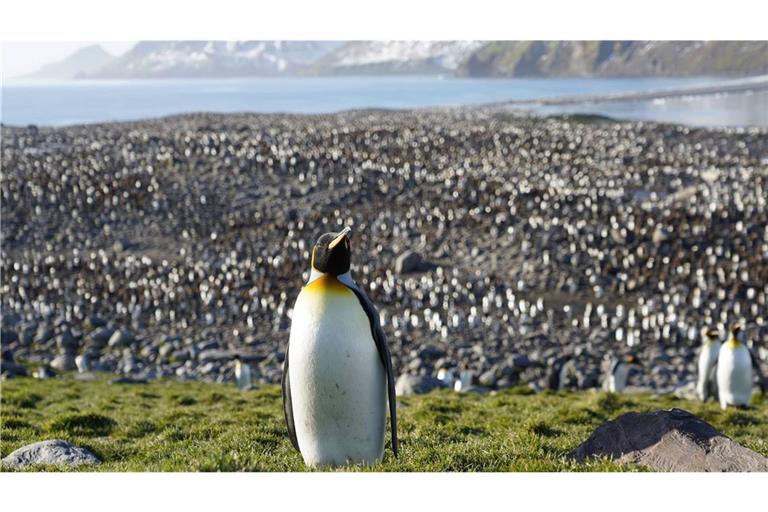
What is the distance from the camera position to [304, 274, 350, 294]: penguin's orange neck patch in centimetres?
546

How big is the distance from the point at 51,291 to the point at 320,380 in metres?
18.1

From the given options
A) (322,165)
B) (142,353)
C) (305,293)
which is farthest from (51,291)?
(305,293)

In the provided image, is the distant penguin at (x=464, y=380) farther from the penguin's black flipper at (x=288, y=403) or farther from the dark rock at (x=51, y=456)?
the dark rock at (x=51, y=456)

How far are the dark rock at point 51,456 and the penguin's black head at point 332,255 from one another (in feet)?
8.80

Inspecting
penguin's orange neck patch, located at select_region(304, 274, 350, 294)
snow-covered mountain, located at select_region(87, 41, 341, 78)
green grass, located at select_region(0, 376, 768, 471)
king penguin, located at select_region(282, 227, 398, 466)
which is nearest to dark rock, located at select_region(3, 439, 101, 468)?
green grass, located at select_region(0, 376, 768, 471)

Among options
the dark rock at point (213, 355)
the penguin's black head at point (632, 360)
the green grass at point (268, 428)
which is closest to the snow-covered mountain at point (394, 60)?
the dark rock at point (213, 355)

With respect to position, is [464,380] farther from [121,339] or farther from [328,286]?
[328,286]

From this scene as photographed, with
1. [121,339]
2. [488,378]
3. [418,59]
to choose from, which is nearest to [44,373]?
[121,339]

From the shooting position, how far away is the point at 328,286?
5.46 m

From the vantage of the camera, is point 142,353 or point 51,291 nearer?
point 142,353

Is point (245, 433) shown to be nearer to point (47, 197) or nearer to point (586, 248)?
point (586, 248)

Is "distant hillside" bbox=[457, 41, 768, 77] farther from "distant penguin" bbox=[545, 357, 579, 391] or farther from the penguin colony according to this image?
"distant penguin" bbox=[545, 357, 579, 391]

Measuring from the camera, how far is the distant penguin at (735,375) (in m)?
11.9

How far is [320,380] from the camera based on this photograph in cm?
552
